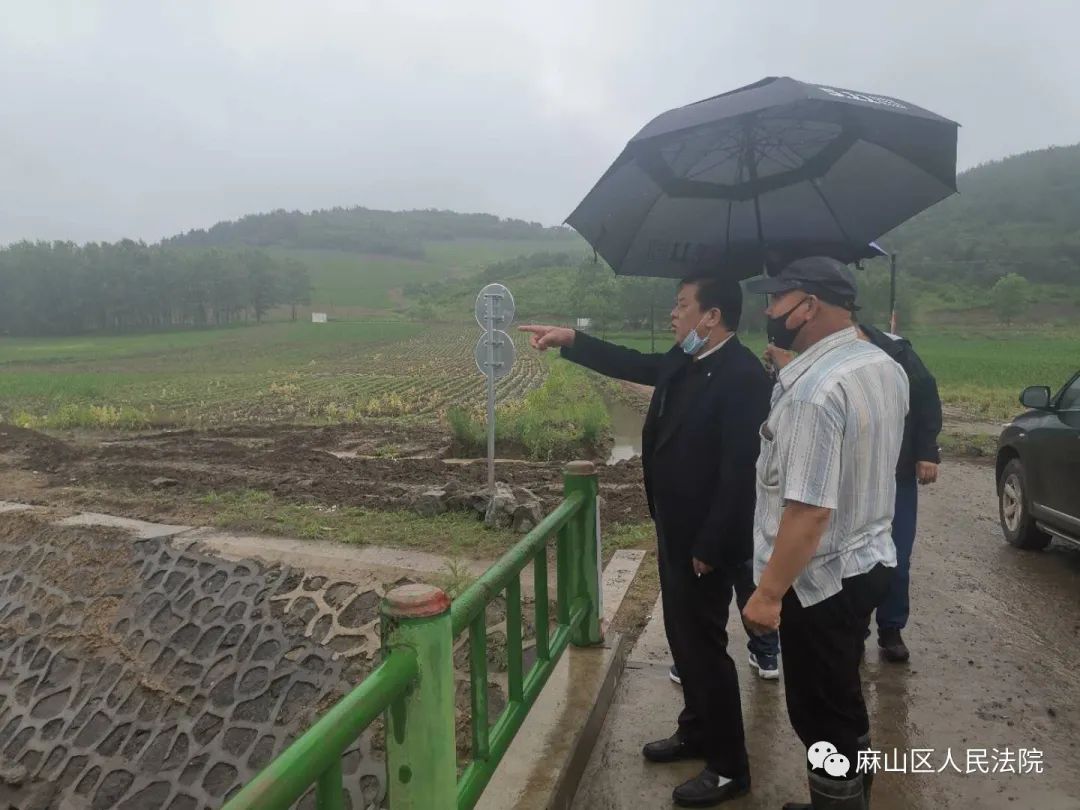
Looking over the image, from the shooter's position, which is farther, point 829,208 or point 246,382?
point 246,382

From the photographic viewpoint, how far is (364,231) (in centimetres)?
16112

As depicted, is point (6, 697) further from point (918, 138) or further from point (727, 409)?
point (918, 138)

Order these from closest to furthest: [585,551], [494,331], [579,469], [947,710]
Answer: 1. [947,710]
2. [579,469]
3. [585,551]
4. [494,331]

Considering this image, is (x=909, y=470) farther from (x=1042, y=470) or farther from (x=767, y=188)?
(x=1042, y=470)

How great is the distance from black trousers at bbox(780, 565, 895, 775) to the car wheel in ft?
14.7

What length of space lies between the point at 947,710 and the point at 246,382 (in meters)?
27.4

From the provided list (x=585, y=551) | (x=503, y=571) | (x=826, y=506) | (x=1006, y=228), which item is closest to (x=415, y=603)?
(x=503, y=571)

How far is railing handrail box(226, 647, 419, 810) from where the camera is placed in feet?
4.25

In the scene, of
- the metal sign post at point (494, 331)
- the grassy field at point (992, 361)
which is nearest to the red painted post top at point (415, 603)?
the metal sign post at point (494, 331)

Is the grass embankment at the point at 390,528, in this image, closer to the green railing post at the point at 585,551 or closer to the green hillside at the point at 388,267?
the green railing post at the point at 585,551

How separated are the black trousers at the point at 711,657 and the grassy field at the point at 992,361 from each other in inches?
599

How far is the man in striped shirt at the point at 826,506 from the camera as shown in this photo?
1943 millimetres

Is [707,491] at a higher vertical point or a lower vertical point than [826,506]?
lower

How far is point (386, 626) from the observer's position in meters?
1.77
